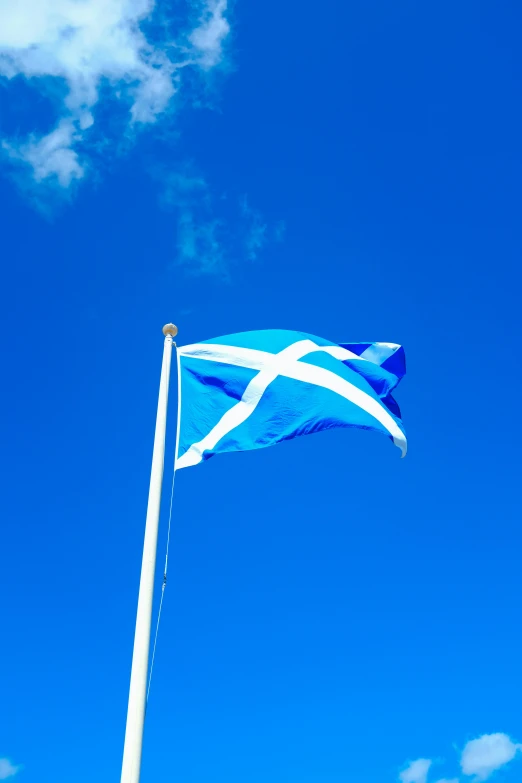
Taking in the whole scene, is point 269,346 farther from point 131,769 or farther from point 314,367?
point 131,769

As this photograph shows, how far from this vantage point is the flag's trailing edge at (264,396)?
13.5 meters

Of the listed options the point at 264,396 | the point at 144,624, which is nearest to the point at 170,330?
the point at 264,396

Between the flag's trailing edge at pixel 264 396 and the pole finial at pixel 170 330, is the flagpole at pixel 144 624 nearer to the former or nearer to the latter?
the flag's trailing edge at pixel 264 396

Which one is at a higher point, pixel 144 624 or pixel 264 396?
pixel 264 396

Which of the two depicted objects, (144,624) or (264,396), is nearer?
(144,624)

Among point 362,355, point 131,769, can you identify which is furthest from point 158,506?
point 362,355

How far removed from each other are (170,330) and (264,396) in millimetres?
2301

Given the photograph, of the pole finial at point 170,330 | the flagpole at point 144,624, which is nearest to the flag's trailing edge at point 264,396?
the pole finial at point 170,330

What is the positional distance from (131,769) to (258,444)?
589 cm

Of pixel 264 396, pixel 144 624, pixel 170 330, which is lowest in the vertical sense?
pixel 144 624

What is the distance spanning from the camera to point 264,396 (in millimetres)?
14242

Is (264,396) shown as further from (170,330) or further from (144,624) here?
(144,624)

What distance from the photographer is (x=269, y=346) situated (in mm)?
15227

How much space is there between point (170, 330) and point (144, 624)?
6.16 meters
